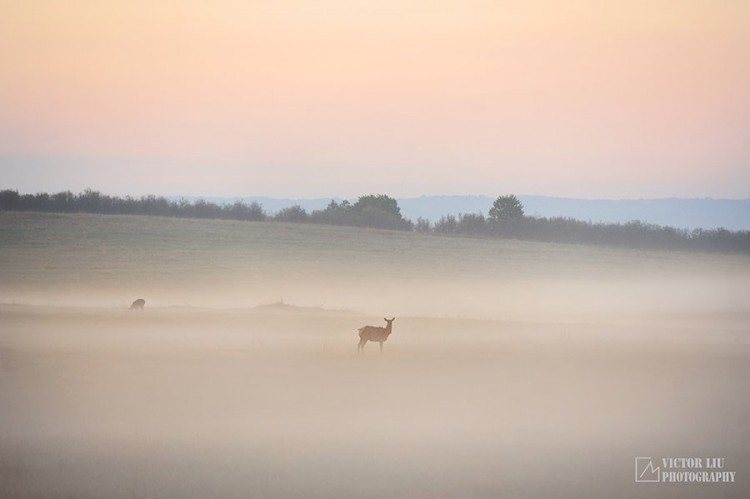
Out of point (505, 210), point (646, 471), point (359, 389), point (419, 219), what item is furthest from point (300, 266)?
point (646, 471)

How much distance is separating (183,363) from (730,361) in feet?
34.0

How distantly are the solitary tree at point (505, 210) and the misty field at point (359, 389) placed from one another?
607 centimetres

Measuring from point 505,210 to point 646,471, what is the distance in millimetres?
29564

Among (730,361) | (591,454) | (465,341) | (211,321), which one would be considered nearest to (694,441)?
(591,454)

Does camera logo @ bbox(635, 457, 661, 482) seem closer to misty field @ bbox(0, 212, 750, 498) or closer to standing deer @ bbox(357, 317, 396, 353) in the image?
misty field @ bbox(0, 212, 750, 498)

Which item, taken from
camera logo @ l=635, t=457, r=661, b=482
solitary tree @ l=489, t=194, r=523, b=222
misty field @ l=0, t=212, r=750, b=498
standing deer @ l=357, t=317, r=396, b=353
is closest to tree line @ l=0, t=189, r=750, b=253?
solitary tree @ l=489, t=194, r=523, b=222

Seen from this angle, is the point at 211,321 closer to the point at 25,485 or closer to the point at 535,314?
the point at 535,314

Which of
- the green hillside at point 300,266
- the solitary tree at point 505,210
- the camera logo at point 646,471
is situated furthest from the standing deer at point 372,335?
the solitary tree at point 505,210

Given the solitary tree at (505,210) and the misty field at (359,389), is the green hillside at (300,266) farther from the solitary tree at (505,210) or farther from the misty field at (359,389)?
the solitary tree at (505,210)

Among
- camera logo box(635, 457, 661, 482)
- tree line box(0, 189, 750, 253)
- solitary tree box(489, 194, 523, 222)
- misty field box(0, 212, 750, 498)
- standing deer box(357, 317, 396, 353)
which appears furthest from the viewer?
solitary tree box(489, 194, 523, 222)

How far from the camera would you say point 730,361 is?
19.9 metres

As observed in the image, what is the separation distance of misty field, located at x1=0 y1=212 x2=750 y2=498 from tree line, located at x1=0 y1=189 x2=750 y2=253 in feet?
13.9

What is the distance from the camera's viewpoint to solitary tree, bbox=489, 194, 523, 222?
3972cm

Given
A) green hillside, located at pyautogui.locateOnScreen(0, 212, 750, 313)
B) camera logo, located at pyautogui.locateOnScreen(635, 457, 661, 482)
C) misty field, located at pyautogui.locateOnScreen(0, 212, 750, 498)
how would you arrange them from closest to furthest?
misty field, located at pyautogui.locateOnScreen(0, 212, 750, 498) → camera logo, located at pyautogui.locateOnScreen(635, 457, 661, 482) → green hillside, located at pyautogui.locateOnScreen(0, 212, 750, 313)
